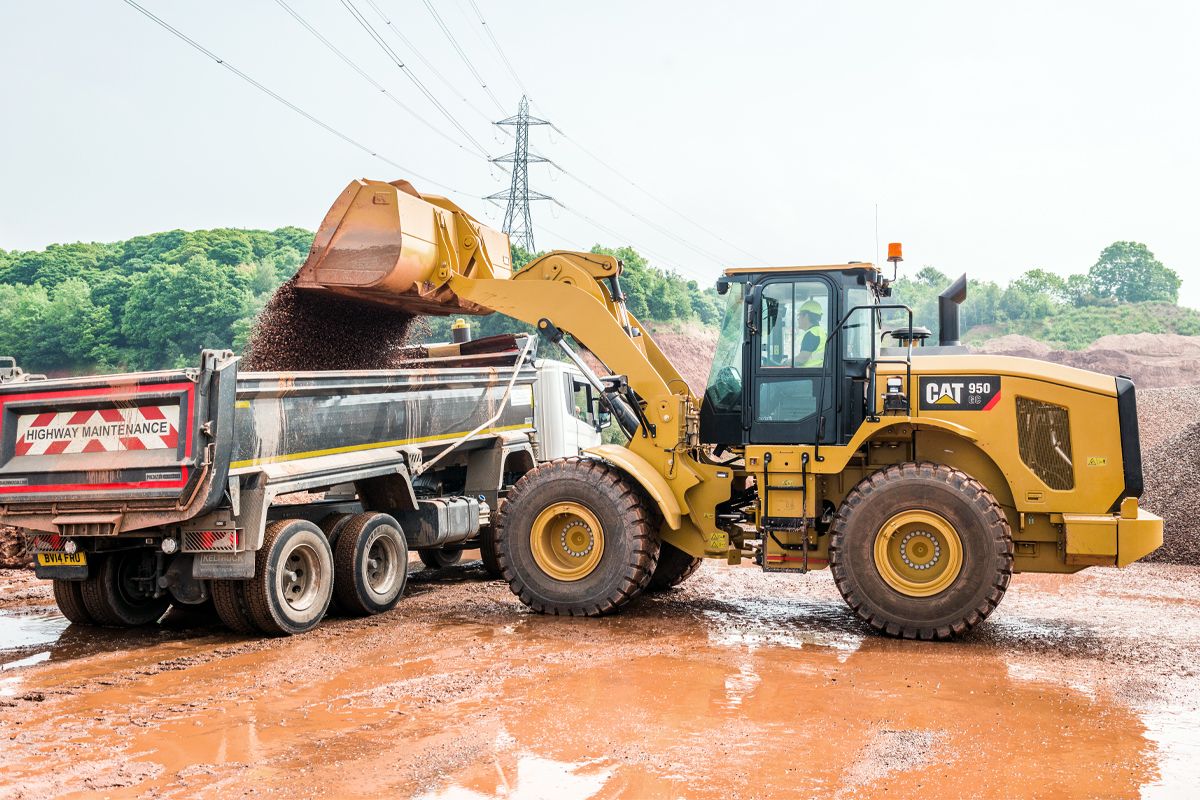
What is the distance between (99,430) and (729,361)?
494cm

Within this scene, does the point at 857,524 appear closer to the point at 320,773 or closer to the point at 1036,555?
the point at 1036,555

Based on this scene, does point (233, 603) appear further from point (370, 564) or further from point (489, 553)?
point (489, 553)

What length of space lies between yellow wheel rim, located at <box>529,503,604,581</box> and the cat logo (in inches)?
110

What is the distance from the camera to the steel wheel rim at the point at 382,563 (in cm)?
927

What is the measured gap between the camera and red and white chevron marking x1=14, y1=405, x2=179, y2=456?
7.63 metres

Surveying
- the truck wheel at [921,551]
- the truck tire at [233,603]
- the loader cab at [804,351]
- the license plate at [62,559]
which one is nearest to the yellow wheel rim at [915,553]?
the truck wheel at [921,551]

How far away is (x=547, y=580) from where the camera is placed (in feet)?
29.5

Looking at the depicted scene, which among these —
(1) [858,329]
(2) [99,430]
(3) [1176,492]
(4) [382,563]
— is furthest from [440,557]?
(3) [1176,492]

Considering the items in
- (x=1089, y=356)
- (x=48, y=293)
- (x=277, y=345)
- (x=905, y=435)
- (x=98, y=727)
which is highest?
(x=48, y=293)

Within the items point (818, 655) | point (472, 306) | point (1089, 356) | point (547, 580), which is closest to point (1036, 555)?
point (818, 655)

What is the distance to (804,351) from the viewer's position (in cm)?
873

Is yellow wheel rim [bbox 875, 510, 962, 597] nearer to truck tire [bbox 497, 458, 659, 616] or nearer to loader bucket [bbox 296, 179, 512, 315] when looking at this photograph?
truck tire [bbox 497, 458, 659, 616]

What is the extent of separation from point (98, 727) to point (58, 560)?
2680 mm

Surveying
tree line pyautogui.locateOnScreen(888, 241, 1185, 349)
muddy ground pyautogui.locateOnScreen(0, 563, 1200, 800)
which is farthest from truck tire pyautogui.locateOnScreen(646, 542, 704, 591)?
tree line pyautogui.locateOnScreen(888, 241, 1185, 349)
